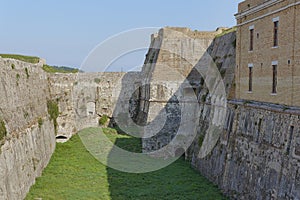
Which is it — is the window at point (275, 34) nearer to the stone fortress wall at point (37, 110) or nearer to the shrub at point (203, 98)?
the shrub at point (203, 98)

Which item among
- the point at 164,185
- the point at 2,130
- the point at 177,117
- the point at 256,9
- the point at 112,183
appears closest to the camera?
the point at 2,130

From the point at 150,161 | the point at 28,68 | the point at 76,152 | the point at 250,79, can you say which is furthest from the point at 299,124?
the point at 76,152

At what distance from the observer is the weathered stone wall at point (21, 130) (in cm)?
1324

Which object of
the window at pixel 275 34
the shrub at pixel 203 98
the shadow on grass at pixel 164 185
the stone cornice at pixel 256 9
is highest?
the stone cornice at pixel 256 9

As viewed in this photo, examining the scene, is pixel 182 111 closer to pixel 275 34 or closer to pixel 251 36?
pixel 251 36

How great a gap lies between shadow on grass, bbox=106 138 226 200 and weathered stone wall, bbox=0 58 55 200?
3.54 m

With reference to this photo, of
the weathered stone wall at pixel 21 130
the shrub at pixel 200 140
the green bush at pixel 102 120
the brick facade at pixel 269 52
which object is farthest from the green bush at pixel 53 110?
the brick facade at pixel 269 52

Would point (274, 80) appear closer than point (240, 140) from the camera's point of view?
Yes

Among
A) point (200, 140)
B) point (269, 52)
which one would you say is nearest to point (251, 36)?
point (269, 52)

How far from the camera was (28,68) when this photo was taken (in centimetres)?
1972

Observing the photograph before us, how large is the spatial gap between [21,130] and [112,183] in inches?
183

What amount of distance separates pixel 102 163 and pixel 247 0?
1150 cm

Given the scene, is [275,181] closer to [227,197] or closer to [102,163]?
[227,197]

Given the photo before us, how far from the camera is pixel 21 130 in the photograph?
15.8 m
